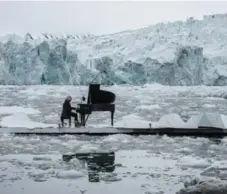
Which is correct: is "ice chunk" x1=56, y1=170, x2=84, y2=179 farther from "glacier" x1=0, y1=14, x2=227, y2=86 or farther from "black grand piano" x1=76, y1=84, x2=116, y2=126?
"glacier" x1=0, y1=14, x2=227, y2=86

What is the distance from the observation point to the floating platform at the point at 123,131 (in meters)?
10.2

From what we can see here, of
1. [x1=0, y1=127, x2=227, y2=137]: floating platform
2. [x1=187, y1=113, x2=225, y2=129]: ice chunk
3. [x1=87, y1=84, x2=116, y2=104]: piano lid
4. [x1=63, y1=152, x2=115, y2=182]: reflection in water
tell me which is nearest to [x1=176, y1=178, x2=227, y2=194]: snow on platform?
[x1=63, y1=152, x2=115, y2=182]: reflection in water

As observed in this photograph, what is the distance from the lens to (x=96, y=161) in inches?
276

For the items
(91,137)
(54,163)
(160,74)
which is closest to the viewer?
(54,163)

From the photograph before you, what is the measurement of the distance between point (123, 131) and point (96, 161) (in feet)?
11.7

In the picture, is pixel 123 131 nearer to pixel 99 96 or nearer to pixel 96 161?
pixel 99 96

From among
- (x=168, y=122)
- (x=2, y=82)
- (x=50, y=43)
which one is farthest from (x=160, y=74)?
(x=168, y=122)

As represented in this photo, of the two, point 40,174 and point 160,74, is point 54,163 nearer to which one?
point 40,174

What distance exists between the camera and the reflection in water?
6141 millimetres

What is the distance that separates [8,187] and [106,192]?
1250 mm

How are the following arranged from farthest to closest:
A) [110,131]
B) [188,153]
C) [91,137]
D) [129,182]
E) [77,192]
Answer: [110,131], [91,137], [188,153], [129,182], [77,192]

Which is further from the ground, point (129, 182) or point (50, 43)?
point (50, 43)

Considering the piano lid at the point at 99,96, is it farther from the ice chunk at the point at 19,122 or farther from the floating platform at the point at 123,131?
the ice chunk at the point at 19,122

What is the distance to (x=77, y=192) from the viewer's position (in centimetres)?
512
